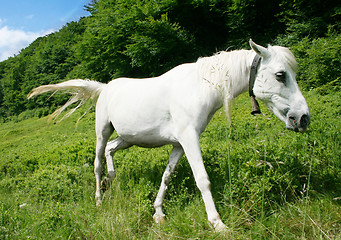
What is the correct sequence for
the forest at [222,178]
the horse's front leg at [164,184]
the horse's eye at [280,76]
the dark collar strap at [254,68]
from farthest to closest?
the horse's front leg at [164,184], the dark collar strap at [254,68], the horse's eye at [280,76], the forest at [222,178]

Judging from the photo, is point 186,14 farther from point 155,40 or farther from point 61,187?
point 61,187

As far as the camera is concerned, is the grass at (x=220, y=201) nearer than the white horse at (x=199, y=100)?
Yes

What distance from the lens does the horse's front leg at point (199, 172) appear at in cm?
244

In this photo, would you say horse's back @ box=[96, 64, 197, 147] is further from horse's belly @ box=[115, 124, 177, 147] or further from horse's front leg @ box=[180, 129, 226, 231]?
horse's front leg @ box=[180, 129, 226, 231]

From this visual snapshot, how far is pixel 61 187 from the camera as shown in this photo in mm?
3734

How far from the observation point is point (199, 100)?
2734 millimetres

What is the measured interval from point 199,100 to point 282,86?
0.85m

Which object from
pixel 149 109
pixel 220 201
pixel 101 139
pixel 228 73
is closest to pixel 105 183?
pixel 101 139

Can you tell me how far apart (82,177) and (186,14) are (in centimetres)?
1737

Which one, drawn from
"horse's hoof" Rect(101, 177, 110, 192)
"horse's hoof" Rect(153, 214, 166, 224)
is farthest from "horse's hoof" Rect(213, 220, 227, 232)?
"horse's hoof" Rect(101, 177, 110, 192)

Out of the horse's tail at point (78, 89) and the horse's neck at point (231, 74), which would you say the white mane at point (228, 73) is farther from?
the horse's tail at point (78, 89)

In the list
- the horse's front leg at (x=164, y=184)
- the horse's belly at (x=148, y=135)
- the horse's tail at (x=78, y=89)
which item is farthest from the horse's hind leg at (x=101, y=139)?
the horse's front leg at (x=164, y=184)

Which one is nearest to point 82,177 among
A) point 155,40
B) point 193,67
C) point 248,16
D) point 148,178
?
point 148,178

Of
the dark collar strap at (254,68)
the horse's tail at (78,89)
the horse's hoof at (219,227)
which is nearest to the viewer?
the horse's hoof at (219,227)
